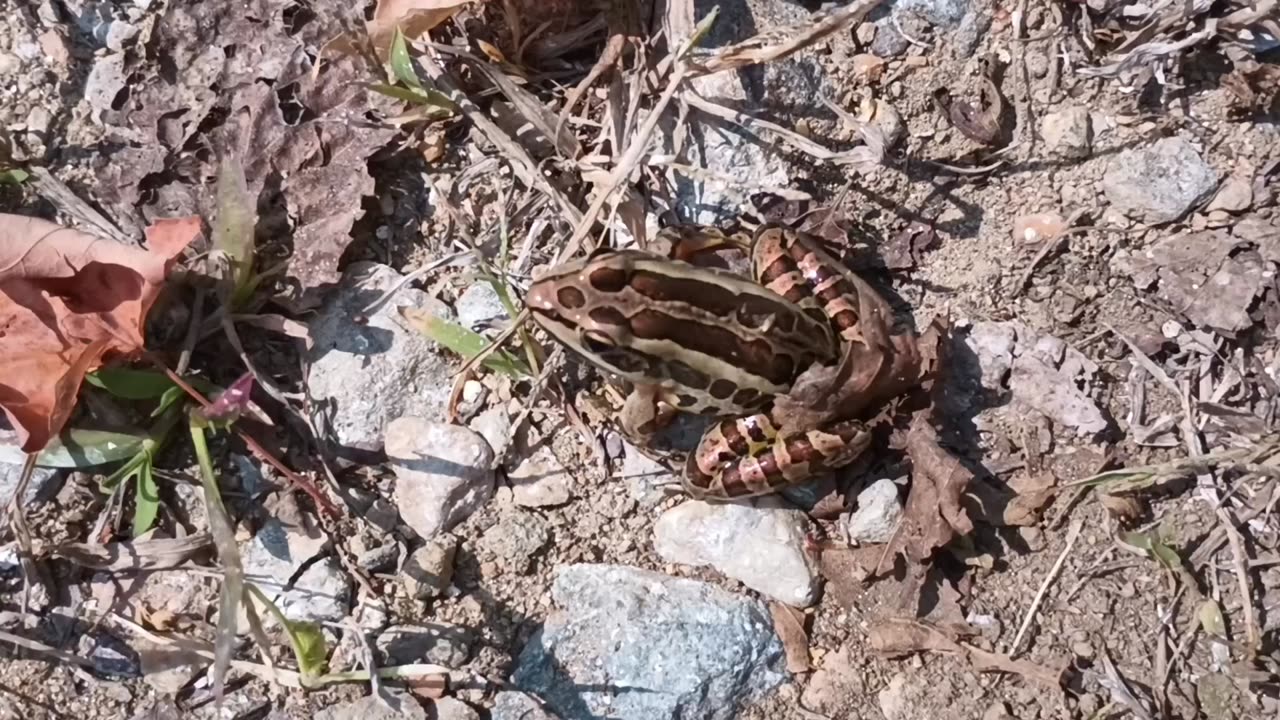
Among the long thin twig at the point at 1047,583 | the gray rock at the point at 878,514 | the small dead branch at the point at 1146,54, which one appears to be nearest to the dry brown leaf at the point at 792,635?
the gray rock at the point at 878,514

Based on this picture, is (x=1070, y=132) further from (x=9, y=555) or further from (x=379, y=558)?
(x=9, y=555)

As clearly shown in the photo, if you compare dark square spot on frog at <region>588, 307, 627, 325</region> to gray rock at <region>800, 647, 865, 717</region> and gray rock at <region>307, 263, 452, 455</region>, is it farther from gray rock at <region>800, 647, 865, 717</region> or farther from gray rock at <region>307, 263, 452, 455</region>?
gray rock at <region>800, 647, 865, 717</region>

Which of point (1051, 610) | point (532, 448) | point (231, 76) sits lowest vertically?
point (1051, 610)

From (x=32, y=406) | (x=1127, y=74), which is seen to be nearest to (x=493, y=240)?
(x=32, y=406)

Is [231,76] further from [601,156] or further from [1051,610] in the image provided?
[1051,610]

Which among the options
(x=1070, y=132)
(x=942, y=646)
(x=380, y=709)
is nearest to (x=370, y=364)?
(x=380, y=709)

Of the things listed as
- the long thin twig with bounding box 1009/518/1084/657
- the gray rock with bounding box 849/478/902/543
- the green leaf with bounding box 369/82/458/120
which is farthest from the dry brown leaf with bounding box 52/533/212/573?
the long thin twig with bounding box 1009/518/1084/657

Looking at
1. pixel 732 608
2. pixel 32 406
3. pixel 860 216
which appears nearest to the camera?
pixel 32 406
